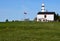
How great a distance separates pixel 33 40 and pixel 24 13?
4298 cm

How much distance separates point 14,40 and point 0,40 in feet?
4.22

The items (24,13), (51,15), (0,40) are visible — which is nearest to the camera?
(0,40)

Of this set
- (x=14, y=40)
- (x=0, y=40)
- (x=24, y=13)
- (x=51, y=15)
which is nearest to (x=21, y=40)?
(x=14, y=40)

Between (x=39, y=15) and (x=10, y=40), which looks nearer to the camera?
(x=10, y=40)

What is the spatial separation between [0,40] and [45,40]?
4195 millimetres

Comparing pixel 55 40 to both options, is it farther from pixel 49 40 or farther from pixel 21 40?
pixel 21 40

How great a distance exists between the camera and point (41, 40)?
20547 mm

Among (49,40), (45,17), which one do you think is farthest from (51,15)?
(49,40)

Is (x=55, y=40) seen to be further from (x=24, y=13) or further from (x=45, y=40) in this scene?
(x=24, y=13)

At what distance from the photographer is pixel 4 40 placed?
2027cm

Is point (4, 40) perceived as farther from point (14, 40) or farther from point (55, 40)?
point (55, 40)

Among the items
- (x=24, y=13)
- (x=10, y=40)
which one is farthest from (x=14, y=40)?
(x=24, y=13)

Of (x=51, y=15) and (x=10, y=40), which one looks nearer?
(x=10, y=40)

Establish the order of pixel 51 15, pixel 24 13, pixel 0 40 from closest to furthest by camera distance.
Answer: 1. pixel 0 40
2. pixel 24 13
3. pixel 51 15
